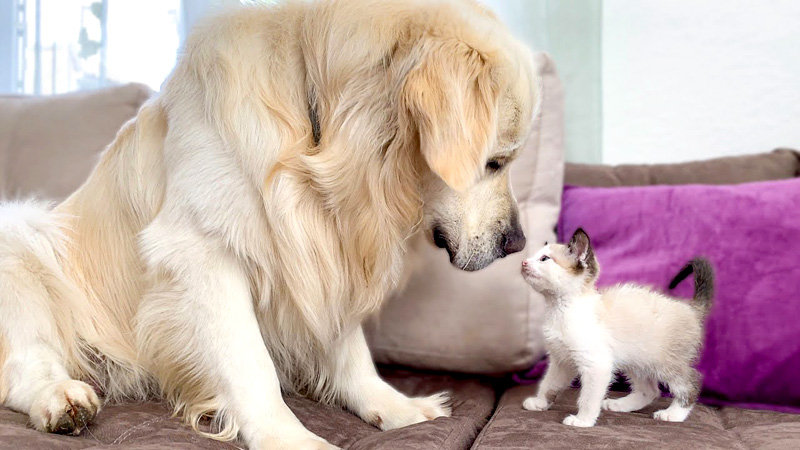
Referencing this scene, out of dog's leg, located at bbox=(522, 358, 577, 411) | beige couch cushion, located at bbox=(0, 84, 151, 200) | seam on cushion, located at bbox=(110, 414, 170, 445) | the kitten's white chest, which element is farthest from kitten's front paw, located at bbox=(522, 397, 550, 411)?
beige couch cushion, located at bbox=(0, 84, 151, 200)

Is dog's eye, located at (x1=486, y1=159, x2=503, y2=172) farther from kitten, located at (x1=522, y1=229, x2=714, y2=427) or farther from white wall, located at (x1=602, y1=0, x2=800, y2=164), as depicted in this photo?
white wall, located at (x1=602, y1=0, x2=800, y2=164)

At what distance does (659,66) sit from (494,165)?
1207 mm

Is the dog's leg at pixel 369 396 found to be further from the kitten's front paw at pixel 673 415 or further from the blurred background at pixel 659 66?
the blurred background at pixel 659 66

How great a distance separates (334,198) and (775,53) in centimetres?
150

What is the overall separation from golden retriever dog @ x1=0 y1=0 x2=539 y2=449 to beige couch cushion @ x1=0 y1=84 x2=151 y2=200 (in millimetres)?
600

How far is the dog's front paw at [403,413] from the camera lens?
133 cm

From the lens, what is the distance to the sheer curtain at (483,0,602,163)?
7.18 feet

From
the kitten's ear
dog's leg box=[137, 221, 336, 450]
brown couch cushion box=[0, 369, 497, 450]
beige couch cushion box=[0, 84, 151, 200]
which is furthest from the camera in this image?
beige couch cushion box=[0, 84, 151, 200]

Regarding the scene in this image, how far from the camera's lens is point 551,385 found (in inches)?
52.9

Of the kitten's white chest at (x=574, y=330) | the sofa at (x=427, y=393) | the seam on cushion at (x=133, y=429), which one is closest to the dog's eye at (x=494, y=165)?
the kitten's white chest at (x=574, y=330)

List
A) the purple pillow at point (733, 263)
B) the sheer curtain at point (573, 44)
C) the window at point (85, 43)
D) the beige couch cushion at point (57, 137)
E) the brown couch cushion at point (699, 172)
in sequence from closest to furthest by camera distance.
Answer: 1. the purple pillow at point (733, 263)
2. the brown couch cushion at point (699, 172)
3. the beige couch cushion at point (57, 137)
4. the sheer curtain at point (573, 44)
5. the window at point (85, 43)

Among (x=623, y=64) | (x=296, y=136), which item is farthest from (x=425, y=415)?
(x=623, y=64)

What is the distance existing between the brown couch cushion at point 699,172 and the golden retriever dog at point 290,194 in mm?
696

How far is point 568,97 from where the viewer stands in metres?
2.21
